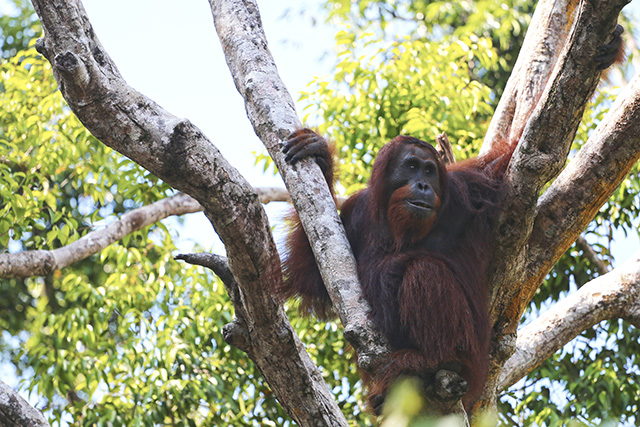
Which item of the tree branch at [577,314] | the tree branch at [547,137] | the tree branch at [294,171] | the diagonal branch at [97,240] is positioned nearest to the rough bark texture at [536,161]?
the tree branch at [547,137]

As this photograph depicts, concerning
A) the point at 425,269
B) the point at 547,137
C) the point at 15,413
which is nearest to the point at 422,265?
the point at 425,269

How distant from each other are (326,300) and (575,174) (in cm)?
136

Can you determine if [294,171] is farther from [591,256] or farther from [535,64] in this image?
[591,256]

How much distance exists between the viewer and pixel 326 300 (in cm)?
367

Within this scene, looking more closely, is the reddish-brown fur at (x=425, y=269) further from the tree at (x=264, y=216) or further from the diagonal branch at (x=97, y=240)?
the diagonal branch at (x=97, y=240)

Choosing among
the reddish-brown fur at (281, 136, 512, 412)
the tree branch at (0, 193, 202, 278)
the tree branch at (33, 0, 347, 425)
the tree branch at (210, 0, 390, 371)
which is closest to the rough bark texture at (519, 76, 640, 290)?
the reddish-brown fur at (281, 136, 512, 412)

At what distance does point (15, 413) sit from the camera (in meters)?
2.62

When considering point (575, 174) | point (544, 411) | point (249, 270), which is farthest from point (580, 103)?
point (544, 411)

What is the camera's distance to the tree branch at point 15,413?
2.61 m

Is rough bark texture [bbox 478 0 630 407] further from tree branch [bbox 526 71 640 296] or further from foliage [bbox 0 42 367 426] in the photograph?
foliage [bbox 0 42 367 426]

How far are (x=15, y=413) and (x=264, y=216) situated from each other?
1161mm

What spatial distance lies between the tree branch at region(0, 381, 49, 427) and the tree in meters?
0.75

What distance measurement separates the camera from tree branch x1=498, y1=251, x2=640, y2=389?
157 inches

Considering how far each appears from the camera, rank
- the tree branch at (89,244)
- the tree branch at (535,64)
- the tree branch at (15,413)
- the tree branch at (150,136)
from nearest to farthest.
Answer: the tree branch at (150,136)
the tree branch at (15,413)
the tree branch at (535,64)
the tree branch at (89,244)
